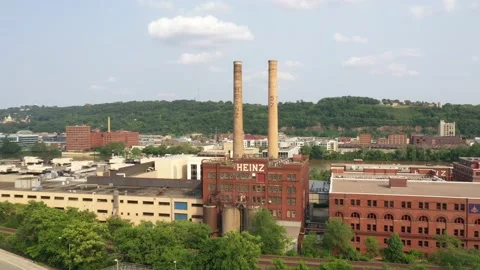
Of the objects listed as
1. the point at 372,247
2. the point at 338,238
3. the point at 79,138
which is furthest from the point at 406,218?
the point at 79,138

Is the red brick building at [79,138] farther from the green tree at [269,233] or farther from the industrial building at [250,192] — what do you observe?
the green tree at [269,233]

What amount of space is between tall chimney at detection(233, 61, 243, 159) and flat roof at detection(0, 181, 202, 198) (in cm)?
754

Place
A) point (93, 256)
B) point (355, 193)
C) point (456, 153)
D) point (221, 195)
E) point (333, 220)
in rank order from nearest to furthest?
point (93, 256)
point (333, 220)
point (355, 193)
point (221, 195)
point (456, 153)

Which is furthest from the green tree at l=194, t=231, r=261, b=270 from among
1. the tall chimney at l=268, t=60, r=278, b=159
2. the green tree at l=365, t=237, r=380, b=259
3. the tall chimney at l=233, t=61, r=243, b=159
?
the tall chimney at l=268, t=60, r=278, b=159

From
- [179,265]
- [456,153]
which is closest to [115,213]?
[179,265]

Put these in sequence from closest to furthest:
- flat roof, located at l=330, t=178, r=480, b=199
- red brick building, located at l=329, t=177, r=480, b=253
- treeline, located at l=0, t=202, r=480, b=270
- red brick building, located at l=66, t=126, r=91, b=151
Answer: treeline, located at l=0, t=202, r=480, b=270, red brick building, located at l=329, t=177, r=480, b=253, flat roof, located at l=330, t=178, r=480, b=199, red brick building, located at l=66, t=126, r=91, b=151

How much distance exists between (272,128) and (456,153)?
325 ft

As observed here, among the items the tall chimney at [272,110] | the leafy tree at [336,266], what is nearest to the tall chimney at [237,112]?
the tall chimney at [272,110]

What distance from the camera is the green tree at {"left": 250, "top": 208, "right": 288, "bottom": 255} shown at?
4316 cm

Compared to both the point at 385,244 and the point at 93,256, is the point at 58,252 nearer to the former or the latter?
the point at 93,256

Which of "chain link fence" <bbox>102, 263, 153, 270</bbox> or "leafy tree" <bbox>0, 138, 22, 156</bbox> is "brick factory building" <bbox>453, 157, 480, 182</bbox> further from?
"leafy tree" <bbox>0, 138, 22, 156</bbox>

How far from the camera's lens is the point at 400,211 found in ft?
152

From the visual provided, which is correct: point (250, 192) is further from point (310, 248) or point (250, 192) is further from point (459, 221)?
point (459, 221)

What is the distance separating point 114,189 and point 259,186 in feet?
69.7
